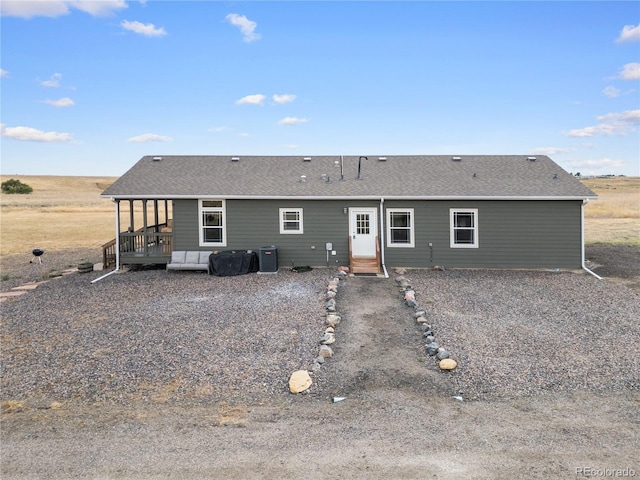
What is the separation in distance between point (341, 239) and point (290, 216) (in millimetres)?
1970

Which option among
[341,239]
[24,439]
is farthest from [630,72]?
[24,439]

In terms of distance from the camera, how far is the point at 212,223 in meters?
14.8

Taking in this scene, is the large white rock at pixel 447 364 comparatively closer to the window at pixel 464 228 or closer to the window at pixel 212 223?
the window at pixel 464 228

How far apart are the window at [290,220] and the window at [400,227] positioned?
3099 millimetres

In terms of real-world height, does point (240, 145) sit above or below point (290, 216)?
above

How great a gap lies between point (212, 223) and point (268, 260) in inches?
102

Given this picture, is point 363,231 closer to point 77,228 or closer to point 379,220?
point 379,220

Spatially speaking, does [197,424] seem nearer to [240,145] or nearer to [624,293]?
[624,293]

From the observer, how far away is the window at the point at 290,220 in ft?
47.8

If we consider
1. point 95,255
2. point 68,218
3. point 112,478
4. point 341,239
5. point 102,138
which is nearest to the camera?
point 112,478

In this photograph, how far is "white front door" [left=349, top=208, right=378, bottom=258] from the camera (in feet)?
47.6

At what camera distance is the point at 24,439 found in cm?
455

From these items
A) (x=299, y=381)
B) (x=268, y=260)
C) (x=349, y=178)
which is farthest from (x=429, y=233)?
(x=299, y=381)

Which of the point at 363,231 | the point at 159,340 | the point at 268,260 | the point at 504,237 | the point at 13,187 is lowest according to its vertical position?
the point at 159,340
